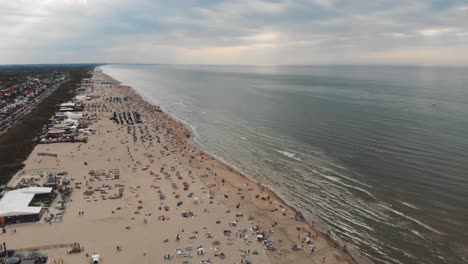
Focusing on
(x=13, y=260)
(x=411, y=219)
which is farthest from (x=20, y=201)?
(x=411, y=219)

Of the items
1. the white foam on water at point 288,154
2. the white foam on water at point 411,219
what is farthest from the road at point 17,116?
the white foam on water at point 411,219

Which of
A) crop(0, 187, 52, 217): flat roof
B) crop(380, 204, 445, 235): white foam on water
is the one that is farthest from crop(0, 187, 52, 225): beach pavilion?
crop(380, 204, 445, 235): white foam on water

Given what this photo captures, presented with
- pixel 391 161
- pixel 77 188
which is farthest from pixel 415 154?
pixel 77 188

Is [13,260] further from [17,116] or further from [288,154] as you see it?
[17,116]

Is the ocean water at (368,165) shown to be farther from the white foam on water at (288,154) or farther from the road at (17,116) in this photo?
the road at (17,116)

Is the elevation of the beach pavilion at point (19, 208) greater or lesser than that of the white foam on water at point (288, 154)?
lesser

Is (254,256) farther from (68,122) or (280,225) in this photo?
(68,122)
